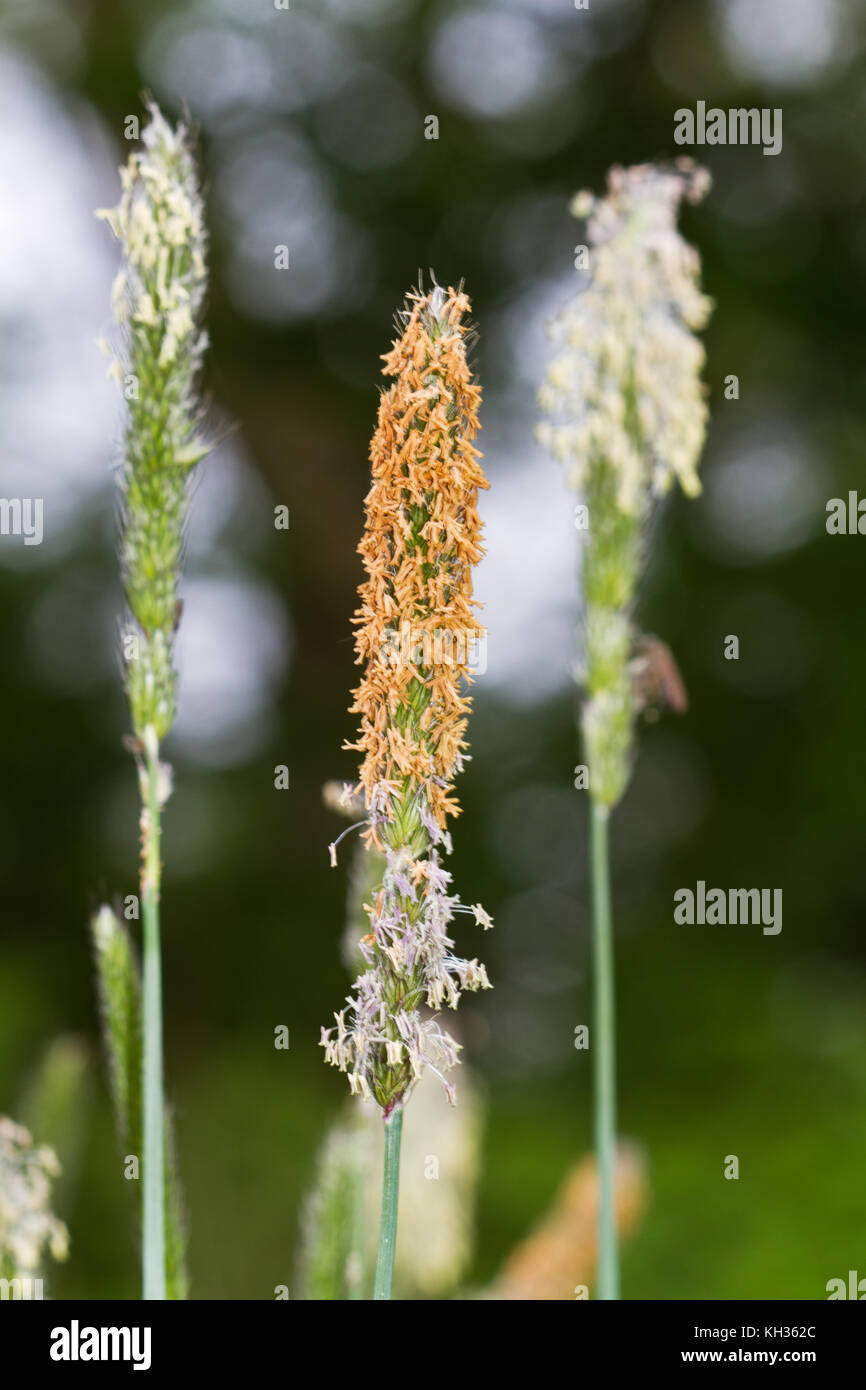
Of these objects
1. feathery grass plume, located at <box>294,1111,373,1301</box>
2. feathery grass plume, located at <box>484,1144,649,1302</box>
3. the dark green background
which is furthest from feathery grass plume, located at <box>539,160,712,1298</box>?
the dark green background

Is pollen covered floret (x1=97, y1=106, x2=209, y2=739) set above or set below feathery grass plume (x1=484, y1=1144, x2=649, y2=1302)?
above

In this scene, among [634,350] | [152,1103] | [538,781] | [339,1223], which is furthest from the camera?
[538,781]

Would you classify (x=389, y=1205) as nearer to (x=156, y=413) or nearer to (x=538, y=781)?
(x=156, y=413)

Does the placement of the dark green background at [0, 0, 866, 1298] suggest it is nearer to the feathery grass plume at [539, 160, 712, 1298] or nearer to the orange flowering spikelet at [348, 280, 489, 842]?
the feathery grass plume at [539, 160, 712, 1298]

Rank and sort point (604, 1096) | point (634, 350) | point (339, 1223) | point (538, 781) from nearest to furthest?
point (604, 1096) → point (339, 1223) → point (634, 350) → point (538, 781)

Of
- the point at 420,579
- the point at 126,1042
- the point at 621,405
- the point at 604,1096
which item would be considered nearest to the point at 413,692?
the point at 420,579
